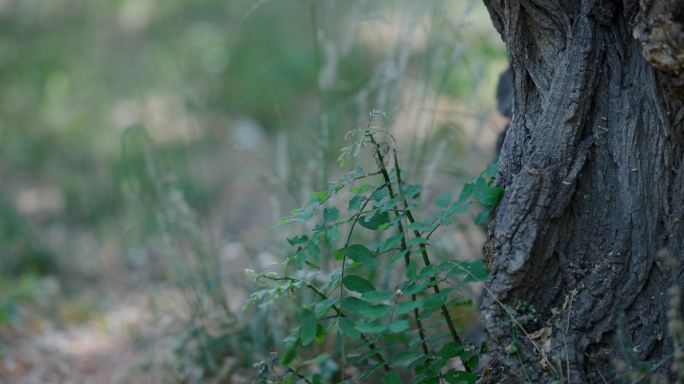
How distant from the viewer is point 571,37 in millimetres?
1677

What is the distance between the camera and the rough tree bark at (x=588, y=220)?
1633 mm

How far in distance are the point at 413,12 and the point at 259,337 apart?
1.23 metres

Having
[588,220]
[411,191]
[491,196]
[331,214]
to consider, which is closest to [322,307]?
[331,214]

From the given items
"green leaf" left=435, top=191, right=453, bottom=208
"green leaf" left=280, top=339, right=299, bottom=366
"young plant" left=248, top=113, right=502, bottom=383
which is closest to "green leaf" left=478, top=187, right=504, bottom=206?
"young plant" left=248, top=113, right=502, bottom=383

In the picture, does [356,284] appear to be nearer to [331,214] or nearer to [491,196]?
[331,214]

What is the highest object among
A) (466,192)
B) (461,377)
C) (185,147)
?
A: (185,147)

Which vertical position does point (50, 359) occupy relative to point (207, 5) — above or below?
below

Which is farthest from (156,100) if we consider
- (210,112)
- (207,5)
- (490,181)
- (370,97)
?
(490,181)

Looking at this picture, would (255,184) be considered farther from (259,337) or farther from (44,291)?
(259,337)

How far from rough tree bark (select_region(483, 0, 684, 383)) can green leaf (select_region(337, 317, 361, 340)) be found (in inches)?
11.7

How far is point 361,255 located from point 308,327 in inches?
8.2

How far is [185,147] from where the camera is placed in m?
4.30

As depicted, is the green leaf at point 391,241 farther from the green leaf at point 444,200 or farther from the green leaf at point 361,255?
the green leaf at point 444,200

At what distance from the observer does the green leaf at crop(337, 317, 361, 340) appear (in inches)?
69.3
